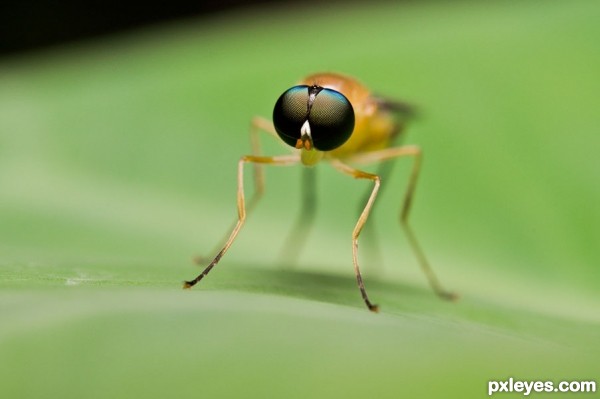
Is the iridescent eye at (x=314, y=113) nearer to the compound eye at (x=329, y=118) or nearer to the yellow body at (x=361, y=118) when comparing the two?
the compound eye at (x=329, y=118)

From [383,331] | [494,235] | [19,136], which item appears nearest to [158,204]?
[19,136]

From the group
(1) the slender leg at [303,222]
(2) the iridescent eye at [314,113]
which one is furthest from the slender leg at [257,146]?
(2) the iridescent eye at [314,113]

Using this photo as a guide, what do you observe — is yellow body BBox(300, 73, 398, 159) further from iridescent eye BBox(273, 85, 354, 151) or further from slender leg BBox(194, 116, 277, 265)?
A: slender leg BBox(194, 116, 277, 265)

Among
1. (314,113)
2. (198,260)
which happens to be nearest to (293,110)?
(314,113)

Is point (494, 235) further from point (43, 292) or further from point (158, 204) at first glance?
point (43, 292)

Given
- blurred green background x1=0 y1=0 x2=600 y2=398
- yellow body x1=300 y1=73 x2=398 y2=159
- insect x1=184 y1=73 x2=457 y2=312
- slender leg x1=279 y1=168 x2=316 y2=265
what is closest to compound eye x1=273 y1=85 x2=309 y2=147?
insect x1=184 y1=73 x2=457 y2=312

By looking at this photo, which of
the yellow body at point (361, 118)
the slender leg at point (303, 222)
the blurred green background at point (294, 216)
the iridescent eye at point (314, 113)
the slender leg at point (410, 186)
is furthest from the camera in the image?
the slender leg at point (303, 222)
